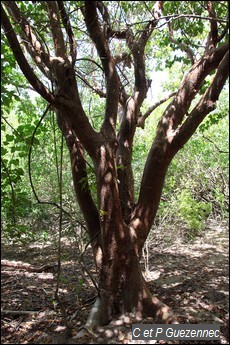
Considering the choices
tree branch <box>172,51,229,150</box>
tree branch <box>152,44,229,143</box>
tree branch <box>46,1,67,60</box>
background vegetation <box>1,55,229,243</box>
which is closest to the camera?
tree branch <box>172,51,229,150</box>

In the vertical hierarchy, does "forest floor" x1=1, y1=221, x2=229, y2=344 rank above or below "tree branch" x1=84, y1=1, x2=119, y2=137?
below

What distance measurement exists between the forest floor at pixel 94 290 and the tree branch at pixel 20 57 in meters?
1.82

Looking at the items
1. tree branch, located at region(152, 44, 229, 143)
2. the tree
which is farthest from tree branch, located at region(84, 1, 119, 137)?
tree branch, located at region(152, 44, 229, 143)

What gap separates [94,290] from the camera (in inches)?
160

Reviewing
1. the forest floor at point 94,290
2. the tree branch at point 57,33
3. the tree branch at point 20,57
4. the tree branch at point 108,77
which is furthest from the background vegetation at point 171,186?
the tree branch at point 20,57

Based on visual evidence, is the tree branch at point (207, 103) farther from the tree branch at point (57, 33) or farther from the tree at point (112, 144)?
the tree branch at point (57, 33)

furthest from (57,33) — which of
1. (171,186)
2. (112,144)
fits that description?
(171,186)

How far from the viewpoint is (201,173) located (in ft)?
23.0

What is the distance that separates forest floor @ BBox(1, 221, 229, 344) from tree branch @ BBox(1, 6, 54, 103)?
1821 mm

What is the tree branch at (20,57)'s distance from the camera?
239 centimetres

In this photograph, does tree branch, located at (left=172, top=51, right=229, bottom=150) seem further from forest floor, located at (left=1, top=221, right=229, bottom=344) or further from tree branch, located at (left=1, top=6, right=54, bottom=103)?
forest floor, located at (left=1, top=221, right=229, bottom=344)

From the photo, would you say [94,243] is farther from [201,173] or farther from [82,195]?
[201,173]

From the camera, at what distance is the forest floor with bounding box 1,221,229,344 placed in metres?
2.92

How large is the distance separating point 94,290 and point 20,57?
302 cm
